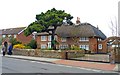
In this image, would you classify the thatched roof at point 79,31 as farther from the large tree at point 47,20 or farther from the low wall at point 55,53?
the low wall at point 55,53

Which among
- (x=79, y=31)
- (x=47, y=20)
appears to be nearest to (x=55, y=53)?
(x=47, y=20)

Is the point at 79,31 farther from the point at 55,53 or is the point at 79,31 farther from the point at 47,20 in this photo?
the point at 55,53

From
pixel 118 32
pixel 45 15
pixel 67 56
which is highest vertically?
pixel 45 15

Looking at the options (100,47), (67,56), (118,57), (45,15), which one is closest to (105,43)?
(100,47)

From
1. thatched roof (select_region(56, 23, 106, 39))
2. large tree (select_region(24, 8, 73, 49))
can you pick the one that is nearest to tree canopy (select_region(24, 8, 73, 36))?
large tree (select_region(24, 8, 73, 49))

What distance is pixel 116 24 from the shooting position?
33.2 meters

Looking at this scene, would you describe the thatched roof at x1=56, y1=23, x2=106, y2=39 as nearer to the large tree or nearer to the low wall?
the large tree

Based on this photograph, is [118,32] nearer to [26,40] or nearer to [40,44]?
[40,44]

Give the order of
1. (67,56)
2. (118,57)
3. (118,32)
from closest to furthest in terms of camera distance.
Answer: (118,57) < (67,56) < (118,32)

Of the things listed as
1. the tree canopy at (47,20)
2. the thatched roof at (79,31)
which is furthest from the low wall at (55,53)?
the thatched roof at (79,31)

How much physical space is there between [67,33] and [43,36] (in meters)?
9.64

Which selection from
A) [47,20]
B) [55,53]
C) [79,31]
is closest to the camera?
[55,53]

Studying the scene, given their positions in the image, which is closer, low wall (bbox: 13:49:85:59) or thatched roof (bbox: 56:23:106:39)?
low wall (bbox: 13:49:85:59)

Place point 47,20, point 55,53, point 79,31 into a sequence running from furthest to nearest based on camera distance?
1. point 79,31
2. point 47,20
3. point 55,53
